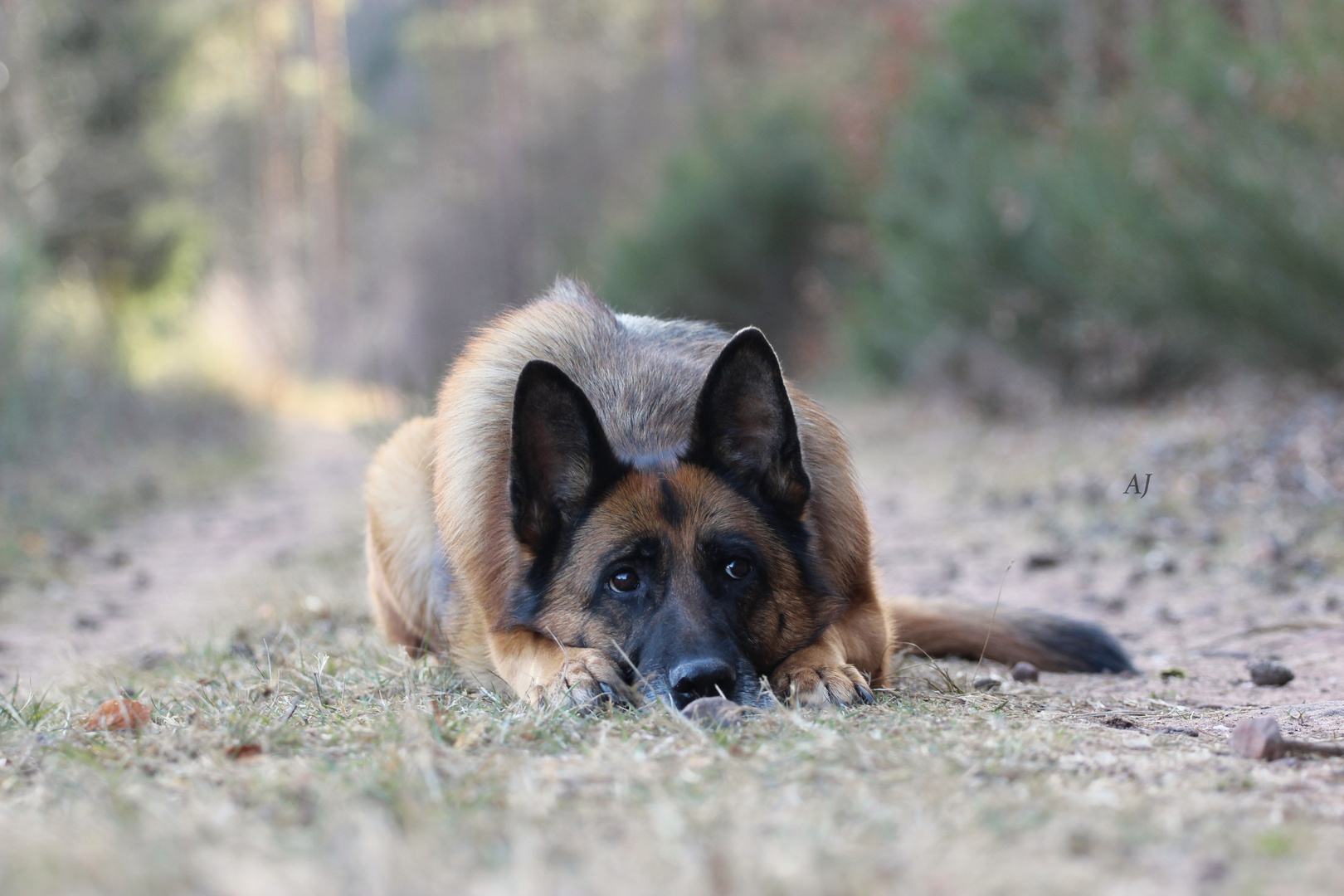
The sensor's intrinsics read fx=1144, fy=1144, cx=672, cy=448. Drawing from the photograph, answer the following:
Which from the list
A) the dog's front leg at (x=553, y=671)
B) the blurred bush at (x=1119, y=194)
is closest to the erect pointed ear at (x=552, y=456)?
the dog's front leg at (x=553, y=671)

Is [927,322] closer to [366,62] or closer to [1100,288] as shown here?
[1100,288]

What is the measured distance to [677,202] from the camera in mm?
22141

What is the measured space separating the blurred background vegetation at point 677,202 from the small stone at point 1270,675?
11.4ft

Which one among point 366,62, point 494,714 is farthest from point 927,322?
point 366,62

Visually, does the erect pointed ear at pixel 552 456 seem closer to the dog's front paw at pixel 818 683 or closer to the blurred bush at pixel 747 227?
the dog's front paw at pixel 818 683

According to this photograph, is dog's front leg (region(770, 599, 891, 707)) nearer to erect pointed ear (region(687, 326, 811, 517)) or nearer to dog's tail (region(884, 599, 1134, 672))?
dog's tail (region(884, 599, 1134, 672))

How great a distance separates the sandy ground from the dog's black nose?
1.11 metres

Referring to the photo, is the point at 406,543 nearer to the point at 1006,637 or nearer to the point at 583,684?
the point at 583,684

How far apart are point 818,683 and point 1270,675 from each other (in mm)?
1905

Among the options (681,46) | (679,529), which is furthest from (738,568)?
(681,46)

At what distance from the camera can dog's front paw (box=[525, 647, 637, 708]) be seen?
10.7ft

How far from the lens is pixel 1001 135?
1443 cm

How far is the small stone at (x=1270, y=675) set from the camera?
163 inches

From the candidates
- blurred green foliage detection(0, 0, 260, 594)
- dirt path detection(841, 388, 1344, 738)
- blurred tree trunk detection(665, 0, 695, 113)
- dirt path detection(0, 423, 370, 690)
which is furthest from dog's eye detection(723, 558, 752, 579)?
blurred tree trunk detection(665, 0, 695, 113)
